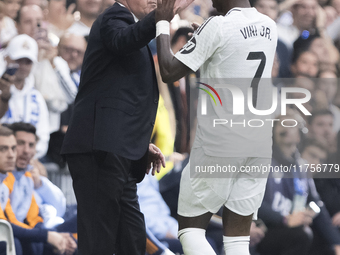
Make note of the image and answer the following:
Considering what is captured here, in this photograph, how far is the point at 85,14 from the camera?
394cm

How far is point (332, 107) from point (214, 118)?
2.45m


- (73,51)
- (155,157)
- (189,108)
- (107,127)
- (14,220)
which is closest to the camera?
(107,127)

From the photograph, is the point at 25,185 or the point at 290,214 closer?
the point at 25,185

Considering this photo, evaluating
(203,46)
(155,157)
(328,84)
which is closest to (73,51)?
(155,157)

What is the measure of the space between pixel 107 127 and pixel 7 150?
1.88 m

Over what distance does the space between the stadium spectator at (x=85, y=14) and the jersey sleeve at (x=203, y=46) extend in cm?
208

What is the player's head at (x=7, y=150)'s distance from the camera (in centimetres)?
378

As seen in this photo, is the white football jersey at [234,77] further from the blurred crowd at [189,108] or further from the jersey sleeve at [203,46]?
the blurred crowd at [189,108]

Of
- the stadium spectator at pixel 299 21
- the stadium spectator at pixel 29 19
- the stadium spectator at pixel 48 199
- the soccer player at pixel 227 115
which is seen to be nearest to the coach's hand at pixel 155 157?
the soccer player at pixel 227 115

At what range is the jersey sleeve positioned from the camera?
204cm

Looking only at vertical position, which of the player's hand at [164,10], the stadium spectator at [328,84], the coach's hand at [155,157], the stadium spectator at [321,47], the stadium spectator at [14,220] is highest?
the player's hand at [164,10]

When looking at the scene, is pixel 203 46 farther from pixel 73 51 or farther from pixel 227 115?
pixel 73 51

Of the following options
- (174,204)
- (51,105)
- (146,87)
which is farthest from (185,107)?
(146,87)

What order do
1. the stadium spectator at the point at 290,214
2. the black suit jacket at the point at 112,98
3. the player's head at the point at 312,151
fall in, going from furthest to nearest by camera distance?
the player's head at the point at 312,151, the stadium spectator at the point at 290,214, the black suit jacket at the point at 112,98
